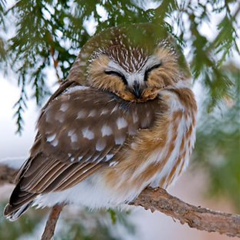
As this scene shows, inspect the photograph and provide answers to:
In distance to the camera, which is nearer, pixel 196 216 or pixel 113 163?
pixel 196 216

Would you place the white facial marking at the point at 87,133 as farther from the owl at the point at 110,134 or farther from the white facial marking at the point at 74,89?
the white facial marking at the point at 74,89

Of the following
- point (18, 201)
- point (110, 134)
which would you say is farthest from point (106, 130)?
point (18, 201)

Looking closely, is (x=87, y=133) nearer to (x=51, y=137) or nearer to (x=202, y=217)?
(x=51, y=137)

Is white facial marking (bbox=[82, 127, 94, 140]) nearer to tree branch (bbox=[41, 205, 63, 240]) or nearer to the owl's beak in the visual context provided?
the owl's beak

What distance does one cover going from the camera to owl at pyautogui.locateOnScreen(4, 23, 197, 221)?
6.48 feet

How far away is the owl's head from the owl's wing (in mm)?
56

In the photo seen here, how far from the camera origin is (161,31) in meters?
1.22

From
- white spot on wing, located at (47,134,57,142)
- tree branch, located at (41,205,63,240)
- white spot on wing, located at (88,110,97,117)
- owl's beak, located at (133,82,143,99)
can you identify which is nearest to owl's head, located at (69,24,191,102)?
owl's beak, located at (133,82,143,99)

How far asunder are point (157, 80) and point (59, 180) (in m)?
0.43

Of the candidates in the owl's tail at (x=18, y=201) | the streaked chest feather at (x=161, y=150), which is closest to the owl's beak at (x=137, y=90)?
the streaked chest feather at (x=161, y=150)

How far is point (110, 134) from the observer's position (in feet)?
6.52

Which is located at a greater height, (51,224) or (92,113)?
(92,113)

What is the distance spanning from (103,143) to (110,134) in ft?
0.10

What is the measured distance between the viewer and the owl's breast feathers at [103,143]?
1.97 metres
